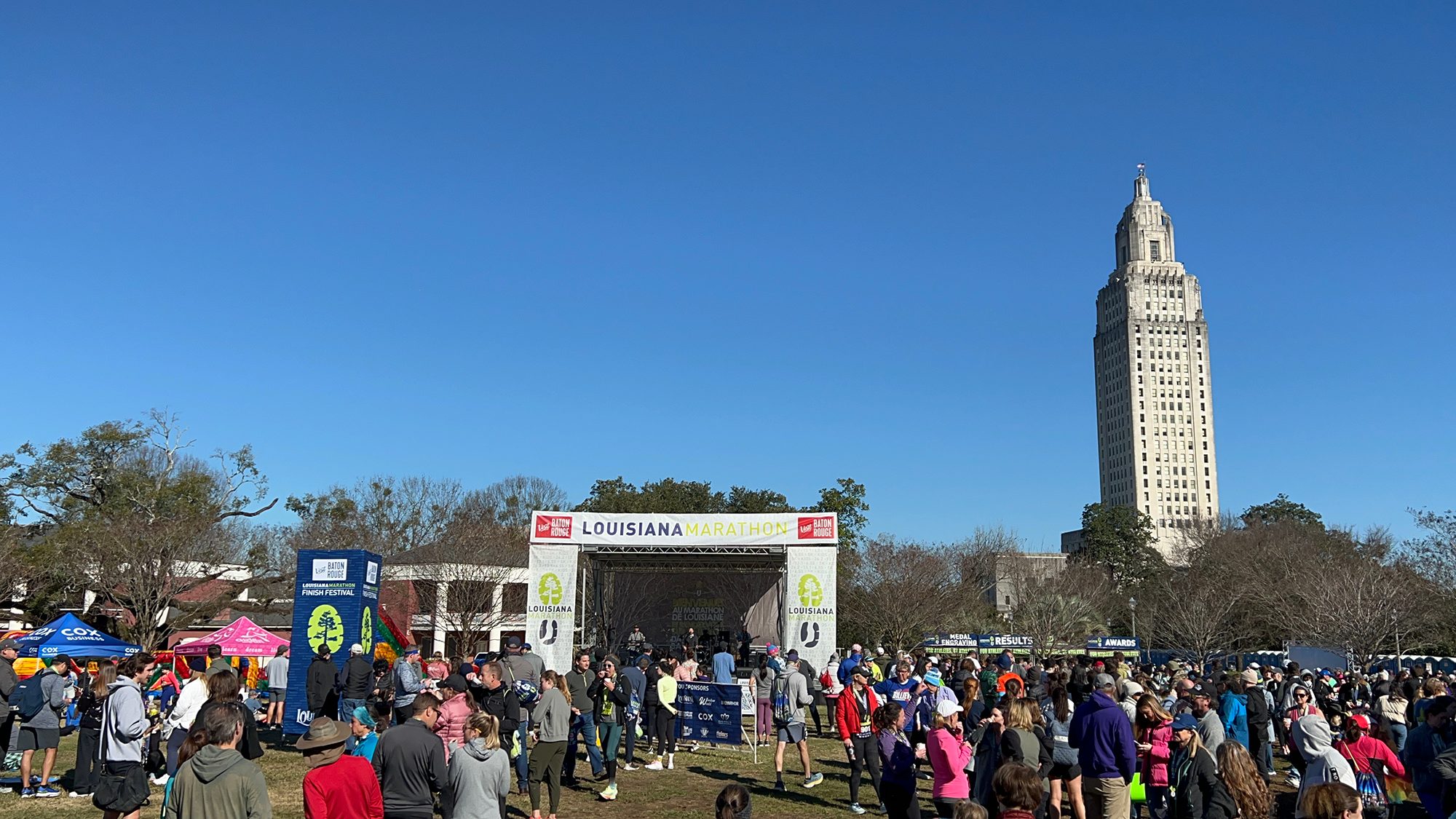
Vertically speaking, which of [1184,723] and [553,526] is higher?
[553,526]

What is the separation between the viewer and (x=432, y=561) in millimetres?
42156

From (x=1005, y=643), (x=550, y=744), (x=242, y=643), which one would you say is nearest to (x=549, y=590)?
(x=242, y=643)

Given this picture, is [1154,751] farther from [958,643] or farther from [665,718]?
[958,643]

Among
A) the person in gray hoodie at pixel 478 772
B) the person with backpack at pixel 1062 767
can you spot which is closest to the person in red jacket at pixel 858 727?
the person with backpack at pixel 1062 767

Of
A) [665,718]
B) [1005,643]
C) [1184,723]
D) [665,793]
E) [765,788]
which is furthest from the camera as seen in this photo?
[1005,643]

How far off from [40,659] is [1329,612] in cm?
4033

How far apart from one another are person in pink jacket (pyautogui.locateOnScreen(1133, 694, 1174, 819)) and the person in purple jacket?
750 millimetres

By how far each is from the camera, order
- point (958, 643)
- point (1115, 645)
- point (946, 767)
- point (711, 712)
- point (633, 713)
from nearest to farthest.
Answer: point (946, 767), point (633, 713), point (711, 712), point (958, 643), point (1115, 645)

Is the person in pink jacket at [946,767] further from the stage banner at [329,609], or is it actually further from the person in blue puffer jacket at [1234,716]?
the stage banner at [329,609]

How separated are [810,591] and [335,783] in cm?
2090

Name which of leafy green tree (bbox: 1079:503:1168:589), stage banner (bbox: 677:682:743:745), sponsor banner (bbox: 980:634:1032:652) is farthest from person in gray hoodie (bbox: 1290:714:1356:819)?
leafy green tree (bbox: 1079:503:1168:589)

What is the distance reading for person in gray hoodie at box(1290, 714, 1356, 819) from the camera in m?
7.39

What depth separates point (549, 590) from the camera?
2595 centimetres

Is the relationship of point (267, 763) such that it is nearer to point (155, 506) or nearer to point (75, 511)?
point (155, 506)
